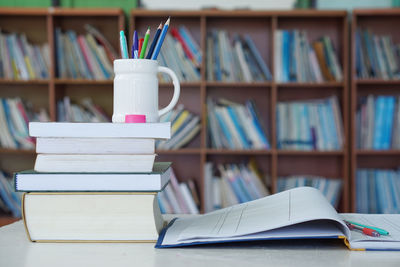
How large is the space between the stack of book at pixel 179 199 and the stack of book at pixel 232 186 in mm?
79

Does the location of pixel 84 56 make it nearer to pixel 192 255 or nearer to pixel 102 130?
pixel 102 130

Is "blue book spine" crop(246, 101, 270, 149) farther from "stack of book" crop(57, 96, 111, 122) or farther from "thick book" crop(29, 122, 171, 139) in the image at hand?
"thick book" crop(29, 122, 171, 139)

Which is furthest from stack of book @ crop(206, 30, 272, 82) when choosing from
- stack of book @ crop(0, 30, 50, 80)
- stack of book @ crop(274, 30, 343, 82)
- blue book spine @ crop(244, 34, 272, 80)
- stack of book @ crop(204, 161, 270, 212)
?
stack of book @ crop(0, 30, 50, 80)

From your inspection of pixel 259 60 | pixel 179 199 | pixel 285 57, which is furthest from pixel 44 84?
pixel 285 57

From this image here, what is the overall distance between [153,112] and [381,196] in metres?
2.48

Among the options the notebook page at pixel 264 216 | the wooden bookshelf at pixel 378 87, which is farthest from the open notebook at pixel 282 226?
the wooden bookshelf at pixel 378 87

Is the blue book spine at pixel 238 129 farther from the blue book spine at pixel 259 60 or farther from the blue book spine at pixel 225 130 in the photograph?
the blue book spine at pixel 259 60

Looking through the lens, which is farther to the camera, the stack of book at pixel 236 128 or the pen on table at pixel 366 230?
the stack of book at pixel 236 128

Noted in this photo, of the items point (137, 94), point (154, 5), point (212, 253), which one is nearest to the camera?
point (212, 253)

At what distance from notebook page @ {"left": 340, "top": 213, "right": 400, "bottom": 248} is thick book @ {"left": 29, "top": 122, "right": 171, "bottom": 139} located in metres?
0.34

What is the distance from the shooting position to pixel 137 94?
88cm

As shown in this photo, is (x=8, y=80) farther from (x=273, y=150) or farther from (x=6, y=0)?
(x=273, y=150)

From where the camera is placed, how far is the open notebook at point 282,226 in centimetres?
74

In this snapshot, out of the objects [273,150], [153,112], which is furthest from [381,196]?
[153,112]
